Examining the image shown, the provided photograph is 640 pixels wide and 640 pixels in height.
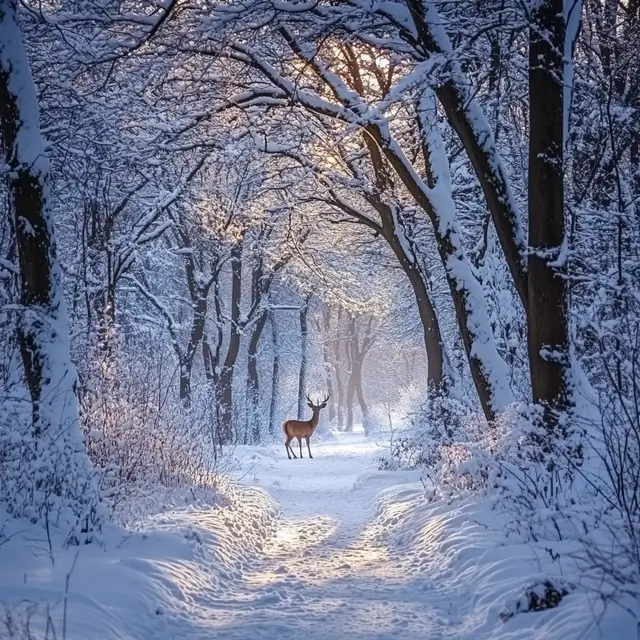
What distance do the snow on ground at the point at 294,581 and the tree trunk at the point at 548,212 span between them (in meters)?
1.81

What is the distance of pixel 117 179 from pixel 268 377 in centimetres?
2427

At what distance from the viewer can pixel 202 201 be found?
16.1 metres

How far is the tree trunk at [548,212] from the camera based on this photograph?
7.34 m

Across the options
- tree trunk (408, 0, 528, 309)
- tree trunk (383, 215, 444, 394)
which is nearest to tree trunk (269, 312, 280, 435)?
tree trunk (383, 215, 444, 394)

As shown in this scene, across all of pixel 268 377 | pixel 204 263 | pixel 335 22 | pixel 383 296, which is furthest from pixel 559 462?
pixel 268 377

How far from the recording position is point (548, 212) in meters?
7.49

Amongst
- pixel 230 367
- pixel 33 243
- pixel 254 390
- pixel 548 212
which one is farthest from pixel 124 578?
pixel 254 390

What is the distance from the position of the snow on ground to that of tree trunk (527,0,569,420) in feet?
5.95

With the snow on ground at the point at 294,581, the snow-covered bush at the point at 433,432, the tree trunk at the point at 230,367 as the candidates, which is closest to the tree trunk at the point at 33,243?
the snow on ground at the point at 294,581

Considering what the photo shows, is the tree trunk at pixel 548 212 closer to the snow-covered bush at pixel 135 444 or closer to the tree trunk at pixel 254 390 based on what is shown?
the snow-covered bush at pixel 135 444

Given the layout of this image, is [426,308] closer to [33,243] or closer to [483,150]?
[483,150]

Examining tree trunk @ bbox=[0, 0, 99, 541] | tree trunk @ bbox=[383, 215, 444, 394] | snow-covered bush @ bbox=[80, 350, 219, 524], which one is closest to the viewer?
tree trunk @ bbox=[0, 0, 99, 541]

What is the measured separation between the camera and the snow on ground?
4695 mm

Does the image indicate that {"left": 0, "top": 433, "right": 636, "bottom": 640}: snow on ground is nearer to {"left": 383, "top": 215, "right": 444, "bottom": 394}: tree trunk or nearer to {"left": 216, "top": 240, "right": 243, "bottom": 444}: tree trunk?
{"left": 383, "top": 215, "right": 444, "bottom": 394}: tree trunk
